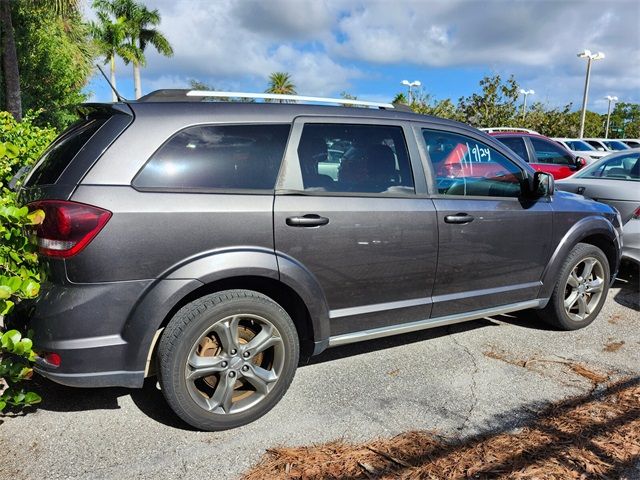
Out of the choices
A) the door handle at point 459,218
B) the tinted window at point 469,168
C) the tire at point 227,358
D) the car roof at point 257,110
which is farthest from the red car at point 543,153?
the tire at point 227,358

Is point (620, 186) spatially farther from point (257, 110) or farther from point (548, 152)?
point (548, 152)

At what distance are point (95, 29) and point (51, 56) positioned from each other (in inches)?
825

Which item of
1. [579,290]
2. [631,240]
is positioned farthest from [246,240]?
[631,240]

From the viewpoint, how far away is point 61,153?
290 centimetres

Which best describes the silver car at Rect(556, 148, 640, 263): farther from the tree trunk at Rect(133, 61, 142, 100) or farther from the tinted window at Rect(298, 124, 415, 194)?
the tree trunk at Rect(133, 61, 142, 100)

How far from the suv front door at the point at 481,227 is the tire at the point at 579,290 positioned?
0.35 meters

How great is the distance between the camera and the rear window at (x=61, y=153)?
2.77m

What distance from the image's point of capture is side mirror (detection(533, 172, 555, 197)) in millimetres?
3996

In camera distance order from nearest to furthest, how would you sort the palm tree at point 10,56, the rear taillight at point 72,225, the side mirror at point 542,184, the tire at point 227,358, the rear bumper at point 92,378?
the rear taillight at point 72,225, the rear bumper at point 92,378, the tire at point 227,358, the side mirror at point 542,184, the palm tree at point 10,56

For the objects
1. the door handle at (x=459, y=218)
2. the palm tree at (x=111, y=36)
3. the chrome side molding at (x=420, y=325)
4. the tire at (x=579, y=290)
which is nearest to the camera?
the chrome side molding at (x=420, y=325)

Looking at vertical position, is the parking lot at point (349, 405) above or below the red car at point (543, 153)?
below

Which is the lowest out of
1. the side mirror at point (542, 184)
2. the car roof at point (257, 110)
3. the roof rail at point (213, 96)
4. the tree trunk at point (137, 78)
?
the side mirror at point (542, 184)

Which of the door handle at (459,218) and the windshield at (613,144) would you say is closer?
the door handle at (459,218)

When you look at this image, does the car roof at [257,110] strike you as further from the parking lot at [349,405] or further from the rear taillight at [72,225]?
the parking lot at [349,405]
